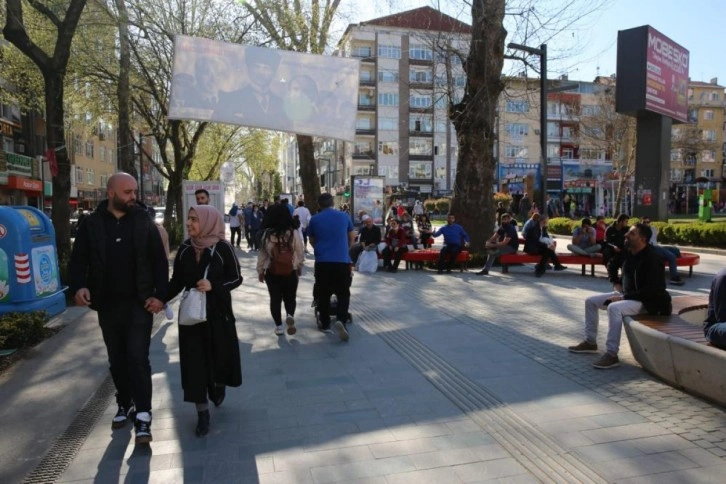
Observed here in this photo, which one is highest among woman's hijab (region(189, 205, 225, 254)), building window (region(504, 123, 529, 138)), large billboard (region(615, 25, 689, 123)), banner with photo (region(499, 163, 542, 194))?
building window (region(504, 123, 529, 138))

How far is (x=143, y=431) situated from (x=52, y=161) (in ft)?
25.8

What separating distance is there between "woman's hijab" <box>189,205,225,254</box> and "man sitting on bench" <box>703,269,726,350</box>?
12.3 feet

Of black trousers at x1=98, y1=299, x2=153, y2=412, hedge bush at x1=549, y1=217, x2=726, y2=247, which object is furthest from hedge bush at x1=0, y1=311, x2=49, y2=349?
hedge bush at x1=549, y1=217, x2=726, y2=247

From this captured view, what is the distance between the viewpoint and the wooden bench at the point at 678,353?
4.36 metres

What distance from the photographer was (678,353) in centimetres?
470

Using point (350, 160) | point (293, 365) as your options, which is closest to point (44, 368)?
point (293, 365)

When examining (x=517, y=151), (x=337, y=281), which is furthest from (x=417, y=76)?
(x=337, y=281)

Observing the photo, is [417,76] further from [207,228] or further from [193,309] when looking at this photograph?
[193,309]

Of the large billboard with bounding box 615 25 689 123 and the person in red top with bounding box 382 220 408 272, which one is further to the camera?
the large billboard with bounding box 615 25 689 123

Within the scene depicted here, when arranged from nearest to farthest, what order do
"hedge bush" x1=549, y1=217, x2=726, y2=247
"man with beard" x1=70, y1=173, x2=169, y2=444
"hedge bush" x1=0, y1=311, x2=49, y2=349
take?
"man with beard" x1=70, y1=173, x2=169, y2=444 → "hedge bush" x1=0, y1=311, x2=49, y2=349 → "hedge bush" x1=549, y1=217, x2=726, y2=247

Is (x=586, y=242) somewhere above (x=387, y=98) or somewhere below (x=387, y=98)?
below

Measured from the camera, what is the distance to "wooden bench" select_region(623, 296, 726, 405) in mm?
4359

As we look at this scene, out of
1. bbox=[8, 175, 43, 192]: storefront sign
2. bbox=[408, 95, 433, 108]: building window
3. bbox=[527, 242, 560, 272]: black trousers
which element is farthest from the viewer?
bbox=[408, 95, 433, 108]: building window

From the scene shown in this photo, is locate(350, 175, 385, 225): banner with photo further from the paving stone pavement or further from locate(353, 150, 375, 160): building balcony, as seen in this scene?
locate(353, 150, 375, 160): building balcony
